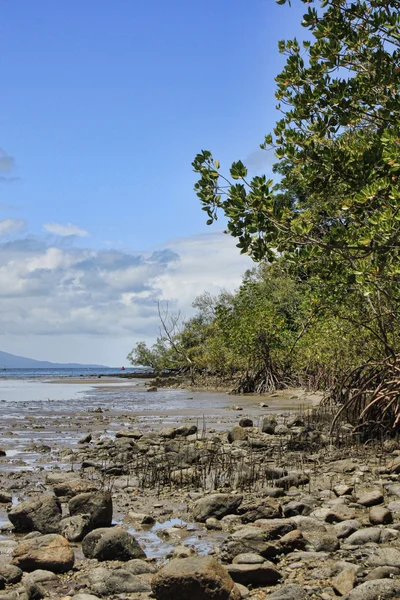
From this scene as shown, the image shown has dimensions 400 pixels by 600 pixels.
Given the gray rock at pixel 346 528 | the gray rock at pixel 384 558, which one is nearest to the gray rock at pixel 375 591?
the gray rock at pixel 384 558

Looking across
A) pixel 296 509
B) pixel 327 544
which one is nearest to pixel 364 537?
pixel 327 544

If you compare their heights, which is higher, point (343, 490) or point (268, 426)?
point (268, 426)

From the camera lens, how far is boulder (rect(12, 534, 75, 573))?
582 centimetres

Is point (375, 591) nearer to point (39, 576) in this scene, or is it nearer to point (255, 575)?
point (255, 575)

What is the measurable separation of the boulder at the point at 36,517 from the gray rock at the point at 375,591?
3440 millimetres

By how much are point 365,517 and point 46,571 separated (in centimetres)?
343

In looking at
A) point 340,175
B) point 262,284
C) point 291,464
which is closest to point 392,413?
point 291,464

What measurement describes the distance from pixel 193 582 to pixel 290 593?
0.71 metres

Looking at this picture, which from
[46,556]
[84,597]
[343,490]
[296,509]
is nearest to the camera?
[84,597]

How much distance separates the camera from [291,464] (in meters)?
10.8

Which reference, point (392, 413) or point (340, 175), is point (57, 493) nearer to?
point (340, 175)

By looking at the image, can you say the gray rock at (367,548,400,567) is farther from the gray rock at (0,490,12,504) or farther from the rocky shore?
the gray rock at (0,490,12,504)

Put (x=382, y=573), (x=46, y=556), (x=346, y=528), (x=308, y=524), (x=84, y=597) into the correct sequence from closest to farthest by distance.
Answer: (x=84, y=597), (x=382, y=573), (x=46, y=556), (x=346, y=528), (x=308, y=524)

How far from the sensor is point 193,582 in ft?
16.0
